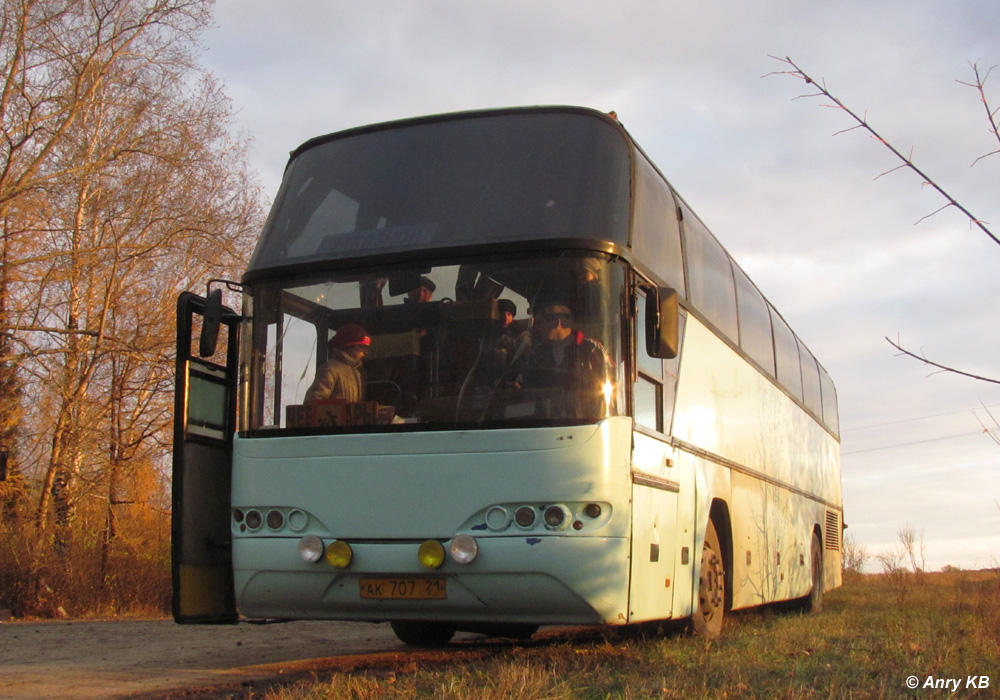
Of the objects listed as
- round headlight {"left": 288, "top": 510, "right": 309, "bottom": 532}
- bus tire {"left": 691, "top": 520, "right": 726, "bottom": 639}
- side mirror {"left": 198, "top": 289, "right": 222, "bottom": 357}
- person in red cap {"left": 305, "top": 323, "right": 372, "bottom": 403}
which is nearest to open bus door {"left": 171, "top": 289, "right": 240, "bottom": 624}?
side mirror {"left": 198, "top": 289, "right": 222, "bottom": 357}

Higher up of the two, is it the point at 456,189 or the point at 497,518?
the point at 456,189

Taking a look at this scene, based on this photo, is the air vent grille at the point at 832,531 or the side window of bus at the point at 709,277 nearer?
the side window of bus at the point at 709,277

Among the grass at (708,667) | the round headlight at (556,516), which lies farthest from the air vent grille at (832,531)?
the round headlight at (556,516)

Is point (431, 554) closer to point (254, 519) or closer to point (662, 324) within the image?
point (254, 519)

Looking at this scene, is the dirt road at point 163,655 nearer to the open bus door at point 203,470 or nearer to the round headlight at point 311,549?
the open bus door at point 203,470

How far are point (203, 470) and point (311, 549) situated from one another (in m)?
1.34

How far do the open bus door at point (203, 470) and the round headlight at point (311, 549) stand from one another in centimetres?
106

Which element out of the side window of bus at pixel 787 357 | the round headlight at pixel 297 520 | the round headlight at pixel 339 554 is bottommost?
the round headlight at pixel 339 554

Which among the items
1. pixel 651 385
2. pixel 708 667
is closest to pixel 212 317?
pixel 651 385

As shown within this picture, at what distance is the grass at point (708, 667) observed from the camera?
20.2ft

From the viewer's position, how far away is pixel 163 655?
10.2m

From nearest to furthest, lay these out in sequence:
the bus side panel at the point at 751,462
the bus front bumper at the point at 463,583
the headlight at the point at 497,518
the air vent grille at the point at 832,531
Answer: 1. the bus front bumper at the point at 463,583
2. the headlight at the point at 497,518
3. the bus side panel at the point at 751,462
4. the air vent grille at the point at 832,531

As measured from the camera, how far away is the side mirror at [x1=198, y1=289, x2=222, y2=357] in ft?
25.2

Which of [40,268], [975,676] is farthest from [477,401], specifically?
[40,268]
